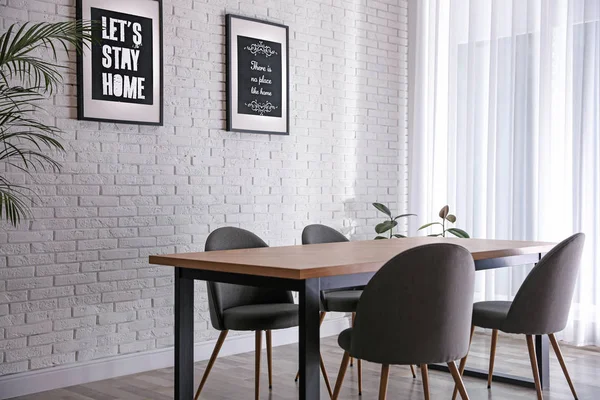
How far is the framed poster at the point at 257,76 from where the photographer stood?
5012 mm

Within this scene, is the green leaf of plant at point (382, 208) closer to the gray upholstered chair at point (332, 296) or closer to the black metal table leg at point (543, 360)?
the gray upholstered chair at point (332, 296)

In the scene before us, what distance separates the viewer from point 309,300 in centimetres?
274

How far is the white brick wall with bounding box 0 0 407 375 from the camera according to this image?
409 cm

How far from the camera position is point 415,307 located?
2.70 m

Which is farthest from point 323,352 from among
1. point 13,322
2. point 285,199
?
point 13,322

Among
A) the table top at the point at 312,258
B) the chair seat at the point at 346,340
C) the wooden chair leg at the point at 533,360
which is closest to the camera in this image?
the table top at the point at 312,258

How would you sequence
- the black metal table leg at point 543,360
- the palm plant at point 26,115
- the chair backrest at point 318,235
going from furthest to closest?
the chair backrest at point 318,235 < the black metal table leg at point 543,360 < the palm plant at point 26,115

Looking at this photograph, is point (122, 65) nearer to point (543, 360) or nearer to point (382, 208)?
point (382, 208)

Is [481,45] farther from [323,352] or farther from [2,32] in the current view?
[2,32]

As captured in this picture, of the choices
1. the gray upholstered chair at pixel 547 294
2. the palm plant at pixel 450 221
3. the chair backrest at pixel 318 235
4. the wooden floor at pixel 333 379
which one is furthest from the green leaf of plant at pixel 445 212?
the gray upholstered chair at pixel 547 294

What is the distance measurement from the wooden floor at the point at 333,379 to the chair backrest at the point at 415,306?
1206 millimetres

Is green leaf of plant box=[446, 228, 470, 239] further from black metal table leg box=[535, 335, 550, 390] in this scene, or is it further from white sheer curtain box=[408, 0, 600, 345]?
black metal table leg box=[535, 335, 550, 390]

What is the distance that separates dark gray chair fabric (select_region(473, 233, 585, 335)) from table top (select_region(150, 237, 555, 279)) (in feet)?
0.94

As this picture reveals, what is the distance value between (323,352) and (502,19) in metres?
2.81
